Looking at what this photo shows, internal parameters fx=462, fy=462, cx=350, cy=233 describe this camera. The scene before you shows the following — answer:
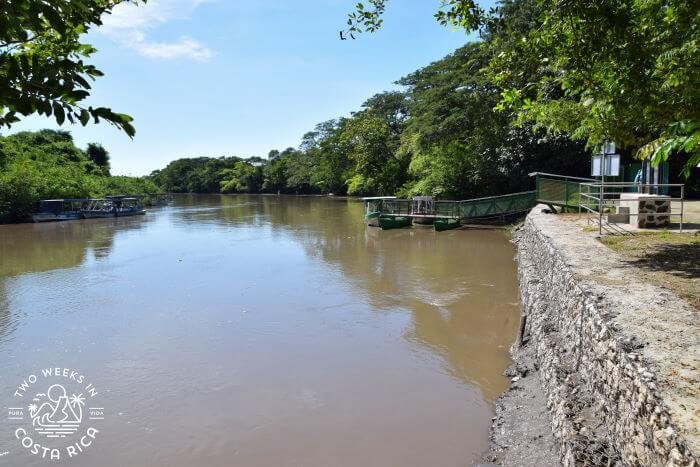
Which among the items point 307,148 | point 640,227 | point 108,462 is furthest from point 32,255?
point 307,148

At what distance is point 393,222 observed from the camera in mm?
28734

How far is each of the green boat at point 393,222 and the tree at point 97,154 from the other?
61798 millimetres

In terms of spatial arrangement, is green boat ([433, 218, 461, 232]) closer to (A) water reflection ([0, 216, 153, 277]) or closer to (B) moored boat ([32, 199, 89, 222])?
(A) water reflection ([0, 216, 153, 277])

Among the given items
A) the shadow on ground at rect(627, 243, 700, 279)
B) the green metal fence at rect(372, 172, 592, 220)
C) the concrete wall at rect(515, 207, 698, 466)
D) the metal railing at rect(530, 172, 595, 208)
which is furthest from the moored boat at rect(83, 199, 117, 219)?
the shadow on ground at rect(627, 243, 700, 279)

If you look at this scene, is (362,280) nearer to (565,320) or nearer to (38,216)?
(565,320)

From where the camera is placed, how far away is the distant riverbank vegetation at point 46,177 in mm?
38188

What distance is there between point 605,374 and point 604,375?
0.12ft

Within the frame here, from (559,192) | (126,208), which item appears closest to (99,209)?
(126,208)

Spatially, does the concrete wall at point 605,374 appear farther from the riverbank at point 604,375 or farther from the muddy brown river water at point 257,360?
the muddy brown river water at point 257,360

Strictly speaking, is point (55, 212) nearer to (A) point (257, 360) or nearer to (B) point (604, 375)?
(A) point (257, 360)

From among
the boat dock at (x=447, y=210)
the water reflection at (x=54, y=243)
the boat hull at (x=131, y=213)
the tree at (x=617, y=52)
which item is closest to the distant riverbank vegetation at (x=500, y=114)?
the tree at (x=617, y=52)

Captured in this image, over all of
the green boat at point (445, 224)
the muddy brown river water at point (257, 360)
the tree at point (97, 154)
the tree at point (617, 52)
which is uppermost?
the tree at point (97, 154)

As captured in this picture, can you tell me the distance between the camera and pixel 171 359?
9406mm

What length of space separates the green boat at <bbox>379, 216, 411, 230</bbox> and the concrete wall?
66.5ft
